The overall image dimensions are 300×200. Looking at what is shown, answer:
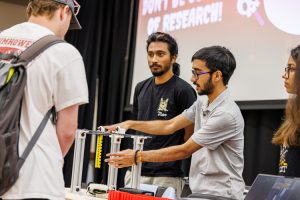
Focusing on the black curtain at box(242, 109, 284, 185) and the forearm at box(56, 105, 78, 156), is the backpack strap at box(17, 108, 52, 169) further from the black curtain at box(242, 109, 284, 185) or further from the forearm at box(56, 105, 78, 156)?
the black curtain at box(242, 109, 284, 185)

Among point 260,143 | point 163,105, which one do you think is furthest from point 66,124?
point 260,143

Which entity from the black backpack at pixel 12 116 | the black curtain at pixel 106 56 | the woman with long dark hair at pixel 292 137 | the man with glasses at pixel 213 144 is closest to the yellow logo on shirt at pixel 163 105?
the man with glasses at pixel 213 144

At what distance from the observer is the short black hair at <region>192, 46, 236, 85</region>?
2.80 m

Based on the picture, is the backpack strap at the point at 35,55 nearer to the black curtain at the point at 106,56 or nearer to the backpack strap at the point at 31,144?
the backpack strap at the point at 31,144

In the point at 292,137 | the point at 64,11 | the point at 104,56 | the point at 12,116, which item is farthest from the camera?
the point at 104,56

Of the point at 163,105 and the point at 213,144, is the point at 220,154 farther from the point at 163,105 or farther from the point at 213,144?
the point at 163,105

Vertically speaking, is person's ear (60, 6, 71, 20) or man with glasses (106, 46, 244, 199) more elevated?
person's ear (60, 6, 71, 20)

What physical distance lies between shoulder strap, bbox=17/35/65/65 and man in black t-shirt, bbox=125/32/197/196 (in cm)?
150

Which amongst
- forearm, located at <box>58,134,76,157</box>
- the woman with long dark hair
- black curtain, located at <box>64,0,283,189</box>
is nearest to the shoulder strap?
forearm, located at <box>58,134,76,157</box>

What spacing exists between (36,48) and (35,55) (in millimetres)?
27

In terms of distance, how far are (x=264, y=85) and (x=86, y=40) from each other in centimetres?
231

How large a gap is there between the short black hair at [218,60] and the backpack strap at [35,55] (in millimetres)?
1116

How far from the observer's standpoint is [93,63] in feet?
18.7

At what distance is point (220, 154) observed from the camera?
8.73ft
